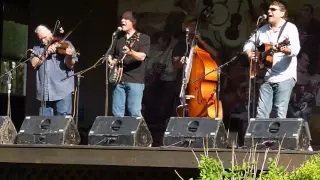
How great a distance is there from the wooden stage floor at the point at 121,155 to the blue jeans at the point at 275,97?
0.78 m

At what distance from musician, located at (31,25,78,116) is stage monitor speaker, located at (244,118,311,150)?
228 cm

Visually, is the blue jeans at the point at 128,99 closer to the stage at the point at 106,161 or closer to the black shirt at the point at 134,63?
the black shirt at the point at 134,63

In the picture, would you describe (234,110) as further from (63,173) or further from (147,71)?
(63,173)

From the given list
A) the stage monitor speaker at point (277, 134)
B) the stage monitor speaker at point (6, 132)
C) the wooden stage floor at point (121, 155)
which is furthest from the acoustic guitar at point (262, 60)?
the stage monitor speaker at point (6, 132)

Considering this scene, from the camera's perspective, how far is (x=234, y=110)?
33.1 feet

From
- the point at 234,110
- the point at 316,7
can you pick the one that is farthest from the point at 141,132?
the point at 316,7

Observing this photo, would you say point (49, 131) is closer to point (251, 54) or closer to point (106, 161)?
point (106, 161)

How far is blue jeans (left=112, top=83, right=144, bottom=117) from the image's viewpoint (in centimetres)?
786

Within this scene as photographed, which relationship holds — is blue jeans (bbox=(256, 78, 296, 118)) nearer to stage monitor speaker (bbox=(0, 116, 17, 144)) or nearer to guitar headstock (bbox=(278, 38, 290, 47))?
guitar headstock (bbox=(278, 38, 290, 47))

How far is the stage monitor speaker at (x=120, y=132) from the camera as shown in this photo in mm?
7172

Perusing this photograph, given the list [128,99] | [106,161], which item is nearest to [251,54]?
[128,99]

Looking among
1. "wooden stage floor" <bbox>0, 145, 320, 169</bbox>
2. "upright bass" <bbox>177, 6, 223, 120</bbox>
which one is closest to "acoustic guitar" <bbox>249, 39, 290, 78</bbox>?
"upright bass" <bbox>177, 6, 223, 120</bbox>

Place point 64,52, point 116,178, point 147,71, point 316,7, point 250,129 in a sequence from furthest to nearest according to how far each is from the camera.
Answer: point 147,71, point 316,7, point 64,52, point 116,178, point 250,129

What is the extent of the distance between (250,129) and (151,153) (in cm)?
93
